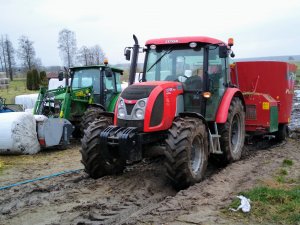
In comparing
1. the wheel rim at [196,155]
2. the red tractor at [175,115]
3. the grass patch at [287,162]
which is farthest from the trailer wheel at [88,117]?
the grass patch at [287,162]

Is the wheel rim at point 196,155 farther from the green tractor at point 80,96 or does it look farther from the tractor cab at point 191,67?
the green tractor at point 80,96

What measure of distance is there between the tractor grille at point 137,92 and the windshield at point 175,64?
926 mm

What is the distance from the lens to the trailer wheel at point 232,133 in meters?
7.91

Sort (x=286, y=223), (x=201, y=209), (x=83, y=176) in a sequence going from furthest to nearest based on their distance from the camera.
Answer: (x=83, y=176), (x=201, y=209), (x=286, y=223)

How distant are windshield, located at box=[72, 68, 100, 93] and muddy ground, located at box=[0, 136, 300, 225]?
3.75m

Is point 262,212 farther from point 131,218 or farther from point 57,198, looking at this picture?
point 57,198

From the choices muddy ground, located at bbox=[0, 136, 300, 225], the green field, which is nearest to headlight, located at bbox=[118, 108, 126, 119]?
muddy ground, located at bbox=[0, 136, 300, 225]

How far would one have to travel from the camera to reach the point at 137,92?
6844 millimetres

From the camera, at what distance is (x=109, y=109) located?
1259 cm

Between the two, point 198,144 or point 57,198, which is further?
point 198,144

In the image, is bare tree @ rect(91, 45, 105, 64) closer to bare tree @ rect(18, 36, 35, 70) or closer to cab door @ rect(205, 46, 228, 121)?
bare tree @ rect(18, 36, 35, 70)

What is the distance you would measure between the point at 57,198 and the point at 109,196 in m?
0.81

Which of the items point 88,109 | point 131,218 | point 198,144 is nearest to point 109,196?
point 131,218

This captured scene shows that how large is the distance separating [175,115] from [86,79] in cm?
599
